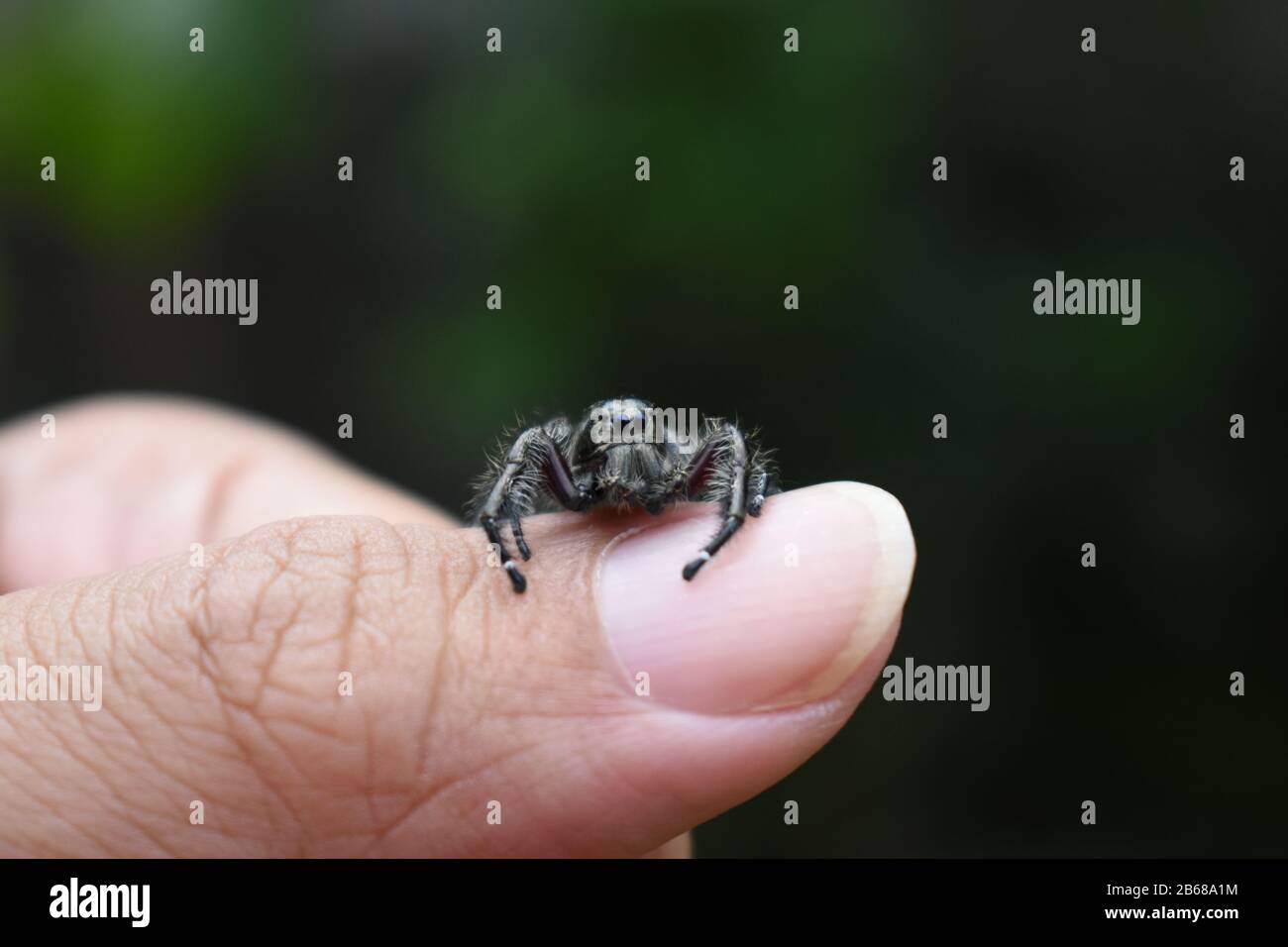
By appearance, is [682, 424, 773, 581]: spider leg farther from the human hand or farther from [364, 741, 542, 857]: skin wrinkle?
[364, 741, 542, 857]: skin wrinkle

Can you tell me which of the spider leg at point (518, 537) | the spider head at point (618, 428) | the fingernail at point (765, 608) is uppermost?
the spider head at point (618, 428)

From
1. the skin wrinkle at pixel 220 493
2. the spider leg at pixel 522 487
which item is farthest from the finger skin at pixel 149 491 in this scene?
the spider leg at pixel 522 487

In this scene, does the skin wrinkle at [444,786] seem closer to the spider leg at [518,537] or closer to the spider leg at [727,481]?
the spider leg at [518,537]

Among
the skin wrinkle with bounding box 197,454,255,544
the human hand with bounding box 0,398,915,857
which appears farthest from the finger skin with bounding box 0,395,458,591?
the human hand with bounding box 0,398,915,857

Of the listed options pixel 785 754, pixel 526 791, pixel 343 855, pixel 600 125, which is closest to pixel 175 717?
pixel 343 855
